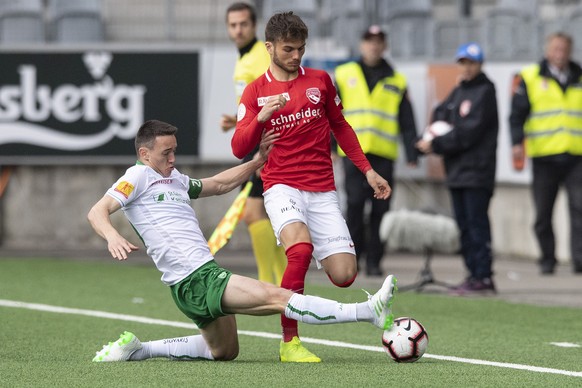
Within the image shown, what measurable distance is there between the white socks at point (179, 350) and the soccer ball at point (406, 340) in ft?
3.29

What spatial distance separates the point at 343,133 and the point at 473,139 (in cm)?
448

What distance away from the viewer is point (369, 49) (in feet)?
46.6

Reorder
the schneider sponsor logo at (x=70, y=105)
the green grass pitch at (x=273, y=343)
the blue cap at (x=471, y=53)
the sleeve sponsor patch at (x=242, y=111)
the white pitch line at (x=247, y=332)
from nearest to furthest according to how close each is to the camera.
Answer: the green grass pitch at (x=273, y=343), the white pitch line at (x=247, y=332), the sleeve sponsor patch at (x=242, y=111), the blue cap at (x=471, y=53), the schneider sponsor logo at (x=70, y=105)

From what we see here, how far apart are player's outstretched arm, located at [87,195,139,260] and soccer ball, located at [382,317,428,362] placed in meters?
1.50

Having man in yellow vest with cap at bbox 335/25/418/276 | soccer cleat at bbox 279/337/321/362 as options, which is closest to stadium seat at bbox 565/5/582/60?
man in yellow vest with cap at bbox 335/25/418/276

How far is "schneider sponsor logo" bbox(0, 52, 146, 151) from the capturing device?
17.0 m

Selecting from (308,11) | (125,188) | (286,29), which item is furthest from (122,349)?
(308,11)

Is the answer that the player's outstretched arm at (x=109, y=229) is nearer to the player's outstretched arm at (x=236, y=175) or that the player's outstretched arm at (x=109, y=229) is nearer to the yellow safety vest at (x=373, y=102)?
the player's outstretched arm at (x=236, y=175)

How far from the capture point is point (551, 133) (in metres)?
14.7

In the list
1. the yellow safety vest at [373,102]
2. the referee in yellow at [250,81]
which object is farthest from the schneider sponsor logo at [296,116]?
the yellow safety vest at [373,102]

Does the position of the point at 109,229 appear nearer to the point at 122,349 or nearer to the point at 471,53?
the point at 122,349

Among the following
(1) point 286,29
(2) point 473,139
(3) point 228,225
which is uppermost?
(1) point 286,29

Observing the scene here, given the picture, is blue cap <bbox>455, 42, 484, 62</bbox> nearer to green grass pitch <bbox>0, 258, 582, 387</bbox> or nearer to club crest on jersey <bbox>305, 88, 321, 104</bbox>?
green grass pitch <bbox>0, 258, 582, 387</bbox>

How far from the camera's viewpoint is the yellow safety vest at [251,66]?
36.4ft
